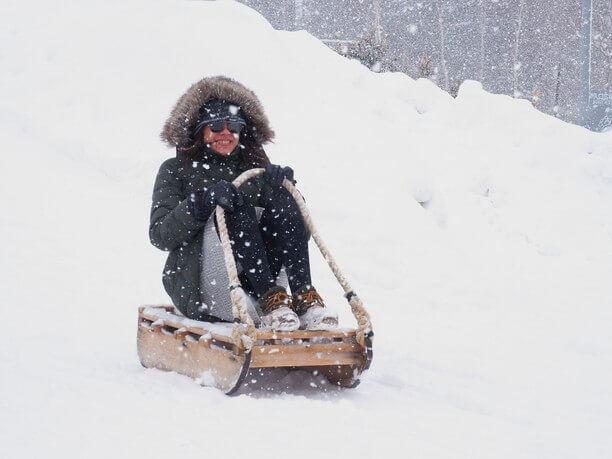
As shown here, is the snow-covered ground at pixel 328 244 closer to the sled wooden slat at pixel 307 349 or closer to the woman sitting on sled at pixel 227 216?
the sled wooden slat at pixel 307 349

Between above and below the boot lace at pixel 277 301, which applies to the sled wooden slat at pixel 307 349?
below

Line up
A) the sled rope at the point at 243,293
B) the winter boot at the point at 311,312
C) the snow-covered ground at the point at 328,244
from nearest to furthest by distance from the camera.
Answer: the snow-covered ground at the point at 328,244, the sled rope at the point at 243,293, the winter boot at the point at 311,312

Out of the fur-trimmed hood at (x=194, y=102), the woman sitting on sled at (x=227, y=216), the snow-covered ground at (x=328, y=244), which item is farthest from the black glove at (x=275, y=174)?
the snow-covered ground at (x=328, y=244)

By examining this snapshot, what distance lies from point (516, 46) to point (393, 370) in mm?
20931

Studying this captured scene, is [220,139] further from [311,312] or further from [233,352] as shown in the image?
[233,352]

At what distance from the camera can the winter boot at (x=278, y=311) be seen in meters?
2.88

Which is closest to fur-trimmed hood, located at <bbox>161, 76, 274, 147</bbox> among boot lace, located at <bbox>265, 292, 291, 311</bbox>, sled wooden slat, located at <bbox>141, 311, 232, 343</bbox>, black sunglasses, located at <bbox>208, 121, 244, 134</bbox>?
black sunglasses, located at <bbox>208, 121, 244, 134</bbox>

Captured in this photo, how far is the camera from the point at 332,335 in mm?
2955

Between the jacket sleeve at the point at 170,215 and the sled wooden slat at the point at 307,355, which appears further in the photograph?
the jacket sleeve at the point at 170,215

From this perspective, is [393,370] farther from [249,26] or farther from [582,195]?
[249,26]

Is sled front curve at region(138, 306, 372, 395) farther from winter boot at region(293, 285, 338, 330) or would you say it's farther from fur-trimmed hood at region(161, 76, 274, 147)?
fur-trimmed hood at region(161, 76, 274, 147)

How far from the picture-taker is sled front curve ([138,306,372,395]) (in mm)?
2797

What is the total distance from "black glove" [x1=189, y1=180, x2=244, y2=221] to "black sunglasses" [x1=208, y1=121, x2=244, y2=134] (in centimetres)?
47

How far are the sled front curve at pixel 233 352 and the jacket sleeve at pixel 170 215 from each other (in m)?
0.41
